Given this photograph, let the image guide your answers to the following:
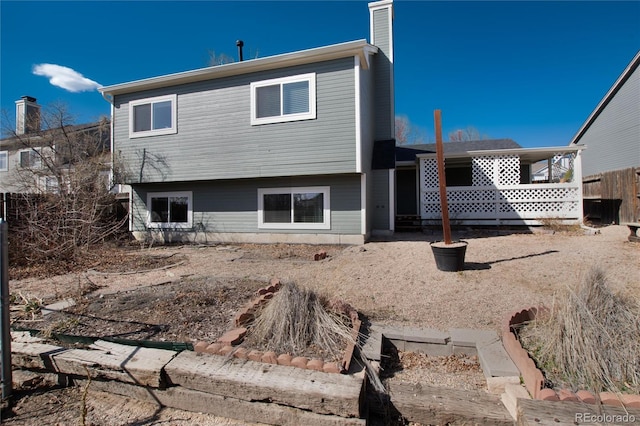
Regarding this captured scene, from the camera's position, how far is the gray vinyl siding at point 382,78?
1091 cm

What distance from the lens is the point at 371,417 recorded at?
88.9 inches

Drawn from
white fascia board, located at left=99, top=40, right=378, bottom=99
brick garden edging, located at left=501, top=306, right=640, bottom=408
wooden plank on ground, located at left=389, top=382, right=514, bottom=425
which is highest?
white fascia board, located at left=99, top=40, right=378, bottom=99

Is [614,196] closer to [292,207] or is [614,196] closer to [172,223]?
[292,207]

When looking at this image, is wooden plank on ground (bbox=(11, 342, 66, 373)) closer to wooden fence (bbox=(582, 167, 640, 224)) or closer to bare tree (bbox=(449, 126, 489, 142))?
wooden fence (bbox=(582, 167, 640, 224))

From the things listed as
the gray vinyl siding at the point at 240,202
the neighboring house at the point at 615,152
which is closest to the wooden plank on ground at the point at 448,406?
the gray vinyl siding at the point at 240,202

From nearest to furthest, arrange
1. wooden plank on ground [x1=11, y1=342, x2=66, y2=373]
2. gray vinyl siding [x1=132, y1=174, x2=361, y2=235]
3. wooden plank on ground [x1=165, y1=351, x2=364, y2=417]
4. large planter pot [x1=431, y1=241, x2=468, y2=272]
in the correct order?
wooden plank on ground [x1=165, y1=351, x2=364, y2=417] < wooden plank on ground [x1=11, y1=342, x2=66, y2=373] < large planter pot [x1=431, y1=241, x2=468, y2=272] < gray vinyl siding [x1=132, y1=174, x2=361, y2=235]

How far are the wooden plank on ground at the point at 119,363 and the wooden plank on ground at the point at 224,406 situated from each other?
0.08m

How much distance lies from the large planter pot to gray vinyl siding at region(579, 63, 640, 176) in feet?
47.7

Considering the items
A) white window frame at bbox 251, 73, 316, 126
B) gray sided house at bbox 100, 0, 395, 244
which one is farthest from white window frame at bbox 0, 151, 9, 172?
white window frame at bbox 251, 73, 316, 126

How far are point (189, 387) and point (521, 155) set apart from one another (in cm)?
1288

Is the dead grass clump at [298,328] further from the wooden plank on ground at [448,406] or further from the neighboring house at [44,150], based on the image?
the neighboring house at [44,150]

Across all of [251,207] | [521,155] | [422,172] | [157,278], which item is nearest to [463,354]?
[157,278]

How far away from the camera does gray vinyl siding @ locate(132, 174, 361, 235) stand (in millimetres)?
8812

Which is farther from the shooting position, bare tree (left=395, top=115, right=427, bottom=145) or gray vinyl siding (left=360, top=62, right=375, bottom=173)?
bare tree (left=395, top=115, right=427, bottom=145)
